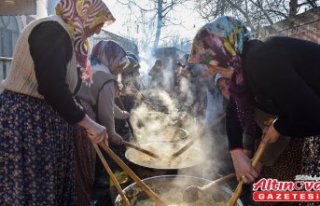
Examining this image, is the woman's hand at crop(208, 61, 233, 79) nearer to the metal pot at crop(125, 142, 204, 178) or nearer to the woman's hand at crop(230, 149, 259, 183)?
the woman's hand at crop(230, 149, 259, 183)

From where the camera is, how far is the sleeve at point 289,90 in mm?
1658

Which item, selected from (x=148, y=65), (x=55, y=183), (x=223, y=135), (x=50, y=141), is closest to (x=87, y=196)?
(x=55, y=183)

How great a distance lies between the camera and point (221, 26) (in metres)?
2.07

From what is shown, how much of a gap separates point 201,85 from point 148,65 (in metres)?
11.8

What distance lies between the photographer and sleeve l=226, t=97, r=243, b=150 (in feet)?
8.08

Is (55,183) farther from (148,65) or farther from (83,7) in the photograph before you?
(148,65)

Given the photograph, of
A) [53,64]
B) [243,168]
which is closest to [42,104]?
[53,64]

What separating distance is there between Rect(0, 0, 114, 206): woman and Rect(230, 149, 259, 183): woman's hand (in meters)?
1.07

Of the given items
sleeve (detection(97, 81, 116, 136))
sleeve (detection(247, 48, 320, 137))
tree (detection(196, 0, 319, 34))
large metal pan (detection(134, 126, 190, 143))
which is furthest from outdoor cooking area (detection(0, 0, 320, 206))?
tree (detection(196, 0, 319, 34))

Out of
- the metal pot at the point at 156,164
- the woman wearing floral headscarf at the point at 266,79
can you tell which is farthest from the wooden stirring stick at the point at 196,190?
the woman wearing floral headscarf at the point at 266,79

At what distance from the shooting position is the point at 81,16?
236 centimetres

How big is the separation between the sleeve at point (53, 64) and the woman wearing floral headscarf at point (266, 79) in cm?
93

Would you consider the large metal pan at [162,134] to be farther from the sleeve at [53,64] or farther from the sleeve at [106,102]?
the sleeve at [53,64]

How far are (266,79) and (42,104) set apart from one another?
1.62 m
